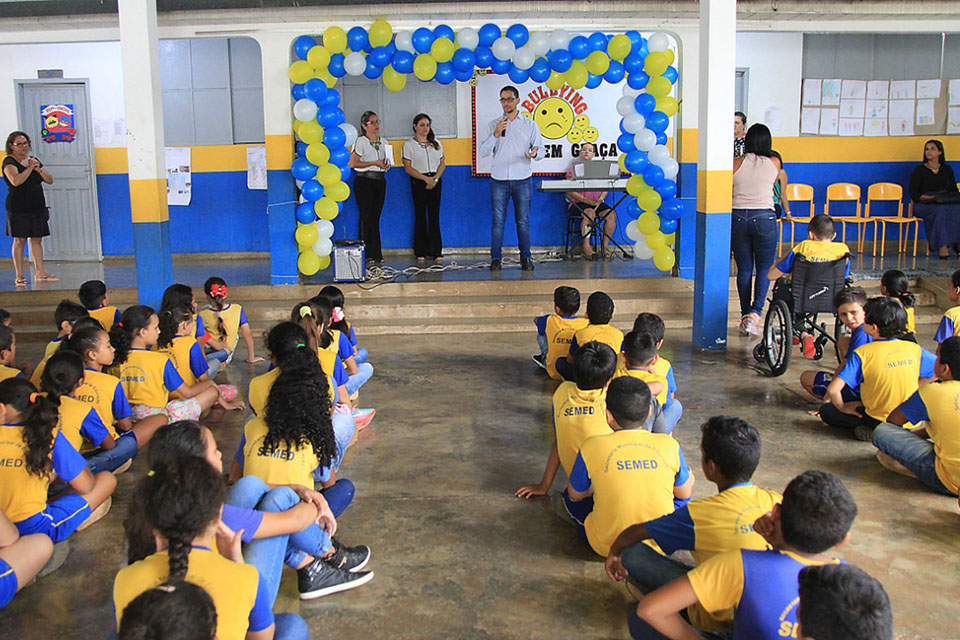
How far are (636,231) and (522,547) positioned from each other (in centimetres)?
568

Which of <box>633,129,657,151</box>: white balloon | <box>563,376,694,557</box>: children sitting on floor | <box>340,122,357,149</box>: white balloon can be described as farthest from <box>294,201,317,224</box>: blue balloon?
<box>563,376,694,557</box>: children sitting on floor

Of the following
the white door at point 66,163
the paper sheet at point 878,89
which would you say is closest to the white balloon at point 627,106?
the paper sheet at point 878,89

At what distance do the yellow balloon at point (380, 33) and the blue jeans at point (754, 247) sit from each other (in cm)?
339

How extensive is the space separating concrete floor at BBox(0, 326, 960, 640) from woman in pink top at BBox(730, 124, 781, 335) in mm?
1292

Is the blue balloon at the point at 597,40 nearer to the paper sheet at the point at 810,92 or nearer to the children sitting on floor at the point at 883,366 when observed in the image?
the paper sheet at the point at 810,92

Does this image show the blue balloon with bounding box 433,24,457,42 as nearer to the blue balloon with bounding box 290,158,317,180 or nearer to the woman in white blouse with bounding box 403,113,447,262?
the blue balloon with bounding box 290,158,317,180

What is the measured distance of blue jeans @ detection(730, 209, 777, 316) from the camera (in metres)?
7.03

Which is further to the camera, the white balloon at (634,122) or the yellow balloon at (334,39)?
the white balloon at (634,122)

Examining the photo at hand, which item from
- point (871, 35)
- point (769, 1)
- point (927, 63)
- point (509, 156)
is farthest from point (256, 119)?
point (927, 63)

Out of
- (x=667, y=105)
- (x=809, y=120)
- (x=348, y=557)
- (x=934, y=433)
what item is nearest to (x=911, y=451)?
(x=934, y=433)

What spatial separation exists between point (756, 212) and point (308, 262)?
159 inches

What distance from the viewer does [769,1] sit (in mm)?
8312

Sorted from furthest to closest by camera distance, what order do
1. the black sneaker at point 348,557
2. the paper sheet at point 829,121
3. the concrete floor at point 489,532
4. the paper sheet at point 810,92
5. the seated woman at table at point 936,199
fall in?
the paper sheet at point 829,121 → the paper sheet at point 810,92 → the seated woman at table at point 936,199 → the black sneaker at point 348,557 → the concrete floor at point 489,532

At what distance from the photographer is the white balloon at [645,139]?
8180mm
